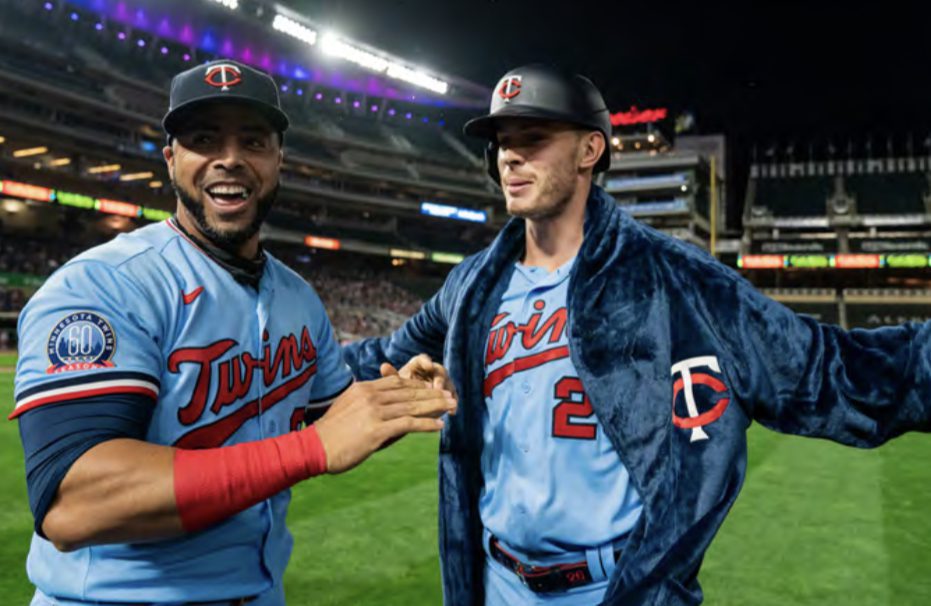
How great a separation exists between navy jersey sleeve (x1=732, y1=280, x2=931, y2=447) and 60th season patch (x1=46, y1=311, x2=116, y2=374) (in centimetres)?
201

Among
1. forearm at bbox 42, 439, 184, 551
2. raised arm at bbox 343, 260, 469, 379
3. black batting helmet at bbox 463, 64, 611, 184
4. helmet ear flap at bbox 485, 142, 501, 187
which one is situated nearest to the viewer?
forearm at bbox 42, 439, 184, 551

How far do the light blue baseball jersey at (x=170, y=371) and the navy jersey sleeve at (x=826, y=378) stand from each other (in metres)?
1.72

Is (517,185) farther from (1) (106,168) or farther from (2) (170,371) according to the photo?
(1) (106,168)

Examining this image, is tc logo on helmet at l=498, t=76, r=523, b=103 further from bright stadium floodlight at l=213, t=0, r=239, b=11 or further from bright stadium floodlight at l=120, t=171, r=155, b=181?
bright stadium floodlight at l=213, t=0, r=239, b=11

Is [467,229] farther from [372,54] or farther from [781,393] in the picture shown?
[781,393]

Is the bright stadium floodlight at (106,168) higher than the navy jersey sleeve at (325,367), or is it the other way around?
the bright stadium floodlight at (106,168)

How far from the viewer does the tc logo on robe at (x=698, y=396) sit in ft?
7.26

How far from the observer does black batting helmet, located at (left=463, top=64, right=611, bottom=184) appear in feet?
8.64

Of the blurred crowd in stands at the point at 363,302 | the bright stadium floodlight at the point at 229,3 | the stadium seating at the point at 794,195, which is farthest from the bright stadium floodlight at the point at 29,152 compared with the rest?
the stadium seating at the point at 794,195

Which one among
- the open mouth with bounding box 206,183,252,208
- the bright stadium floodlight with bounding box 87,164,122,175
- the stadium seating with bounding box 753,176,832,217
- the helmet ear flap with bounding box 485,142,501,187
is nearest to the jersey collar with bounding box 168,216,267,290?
the open mouth with bounding box 206,183,252,208

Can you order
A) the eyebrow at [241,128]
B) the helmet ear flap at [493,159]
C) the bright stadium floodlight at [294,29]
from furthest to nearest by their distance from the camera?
1. the bright stadium floodlight at [294,29]
2. the helmet ear flap at [493,159]
3. the eyebrow at [241,128]

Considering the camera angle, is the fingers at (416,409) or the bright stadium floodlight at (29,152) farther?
the bright stadium floodlight at (29,152)

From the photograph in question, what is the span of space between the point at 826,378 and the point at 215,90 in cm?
235

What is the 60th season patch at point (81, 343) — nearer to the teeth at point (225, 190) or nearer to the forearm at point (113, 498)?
the forearm at point (113, 498)
